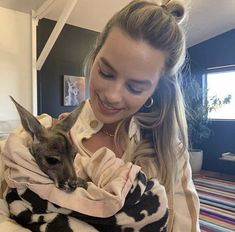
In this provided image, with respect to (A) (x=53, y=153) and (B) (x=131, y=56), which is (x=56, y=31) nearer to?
(B) (x=131, y=56)

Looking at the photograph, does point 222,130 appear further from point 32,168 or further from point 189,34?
point 32,168

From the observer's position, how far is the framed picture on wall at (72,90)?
3686 millimetres

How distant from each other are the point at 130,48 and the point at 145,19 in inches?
4.5

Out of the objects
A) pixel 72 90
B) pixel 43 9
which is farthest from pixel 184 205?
pixel 72 90

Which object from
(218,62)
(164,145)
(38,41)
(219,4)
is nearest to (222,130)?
(218,62)

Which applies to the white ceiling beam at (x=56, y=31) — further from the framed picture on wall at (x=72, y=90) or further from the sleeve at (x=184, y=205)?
the sleeve at (x=184, y=205)

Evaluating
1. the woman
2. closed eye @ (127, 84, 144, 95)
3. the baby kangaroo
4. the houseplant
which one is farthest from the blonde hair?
the houseplant

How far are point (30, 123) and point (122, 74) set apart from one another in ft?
0.90

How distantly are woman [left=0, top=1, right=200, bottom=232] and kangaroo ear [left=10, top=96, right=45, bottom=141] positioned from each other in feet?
0.58

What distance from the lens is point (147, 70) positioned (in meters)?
0.81

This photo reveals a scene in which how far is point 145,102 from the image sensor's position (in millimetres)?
908

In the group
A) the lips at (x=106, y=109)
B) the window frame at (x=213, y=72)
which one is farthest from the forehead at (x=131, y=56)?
the window frame at (x=213, y=72)

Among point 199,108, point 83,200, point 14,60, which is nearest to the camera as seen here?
point 83,200

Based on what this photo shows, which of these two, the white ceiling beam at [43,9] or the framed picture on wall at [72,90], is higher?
the white ceiling beam at [43,9]
